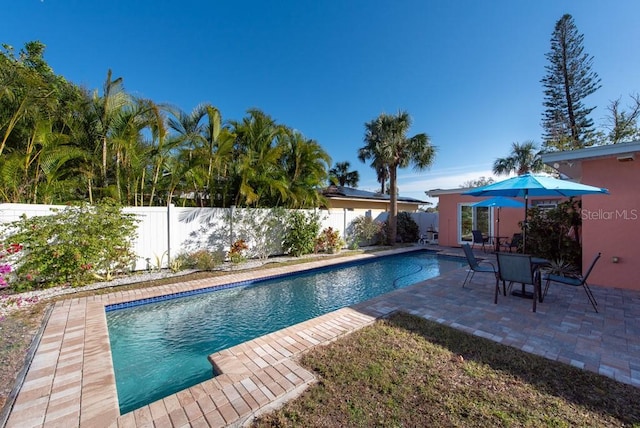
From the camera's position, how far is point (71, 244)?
6824 mm

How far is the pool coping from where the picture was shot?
256 centimetres

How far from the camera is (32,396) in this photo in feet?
9.41

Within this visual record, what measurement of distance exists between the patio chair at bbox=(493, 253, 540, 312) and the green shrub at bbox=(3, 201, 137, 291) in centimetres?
952

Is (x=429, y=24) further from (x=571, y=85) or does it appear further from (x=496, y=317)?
(x=571, y=85)

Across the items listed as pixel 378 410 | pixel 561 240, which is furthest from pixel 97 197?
pixel 561 240

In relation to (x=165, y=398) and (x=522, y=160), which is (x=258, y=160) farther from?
(x=522, y=160)

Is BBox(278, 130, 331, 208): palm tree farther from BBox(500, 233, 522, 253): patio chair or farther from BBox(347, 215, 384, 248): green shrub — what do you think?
BBox(500, 233, 522, 253): patio chair

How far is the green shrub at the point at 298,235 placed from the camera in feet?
39.8

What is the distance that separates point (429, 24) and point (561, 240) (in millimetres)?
9034

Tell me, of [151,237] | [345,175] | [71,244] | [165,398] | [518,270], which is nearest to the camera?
[165,398]

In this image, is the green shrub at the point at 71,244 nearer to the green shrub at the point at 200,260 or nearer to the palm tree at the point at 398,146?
the green shrub at the point at 200,260

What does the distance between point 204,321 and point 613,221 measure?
32.8ft

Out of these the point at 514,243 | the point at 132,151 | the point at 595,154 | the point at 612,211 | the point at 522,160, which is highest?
the point at 522,160

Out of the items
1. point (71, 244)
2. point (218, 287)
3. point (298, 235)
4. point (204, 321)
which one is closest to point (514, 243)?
point (298, 235)
